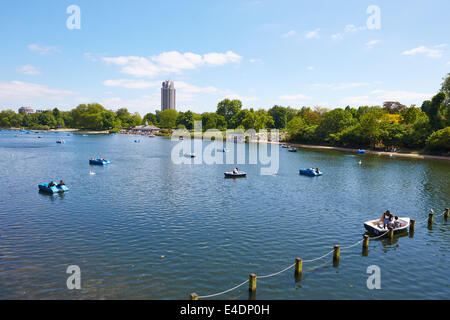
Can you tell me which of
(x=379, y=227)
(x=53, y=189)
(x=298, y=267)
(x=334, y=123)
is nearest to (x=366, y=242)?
(x=379, y=227)

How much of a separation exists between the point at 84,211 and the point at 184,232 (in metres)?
15.6

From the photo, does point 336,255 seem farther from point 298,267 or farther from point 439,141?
point 439,141

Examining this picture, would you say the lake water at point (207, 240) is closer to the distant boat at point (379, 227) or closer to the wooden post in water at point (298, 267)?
the wooden post in water at point (298, 267)

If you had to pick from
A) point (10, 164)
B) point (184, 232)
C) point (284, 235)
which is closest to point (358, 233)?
point (284, 235)

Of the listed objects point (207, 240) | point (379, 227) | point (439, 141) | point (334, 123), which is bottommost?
point (207, 240)

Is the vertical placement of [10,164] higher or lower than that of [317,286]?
higher

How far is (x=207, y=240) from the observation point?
29.7m

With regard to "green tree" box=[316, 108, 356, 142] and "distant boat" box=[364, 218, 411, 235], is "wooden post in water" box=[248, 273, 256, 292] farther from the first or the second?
"green tree" box=[316, 108, 356, 142]

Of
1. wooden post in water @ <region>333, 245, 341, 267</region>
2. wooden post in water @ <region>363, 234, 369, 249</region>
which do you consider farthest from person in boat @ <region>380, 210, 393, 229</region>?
wooden post in water @ <region>333, 245, 341, 267</region>

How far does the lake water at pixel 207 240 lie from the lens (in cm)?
2159

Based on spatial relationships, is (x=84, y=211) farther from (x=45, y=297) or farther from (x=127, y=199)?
(x=45, y=297)

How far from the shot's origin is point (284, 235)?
1244 inches

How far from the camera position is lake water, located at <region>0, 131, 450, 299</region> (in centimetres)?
2159

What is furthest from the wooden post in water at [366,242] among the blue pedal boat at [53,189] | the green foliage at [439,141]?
the green foliage at [439,141]
